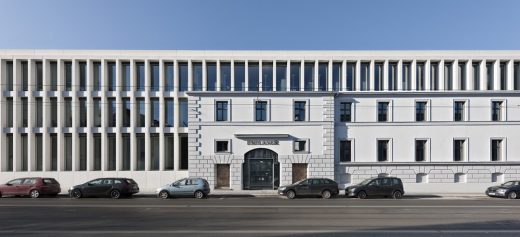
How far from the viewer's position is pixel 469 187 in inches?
1049

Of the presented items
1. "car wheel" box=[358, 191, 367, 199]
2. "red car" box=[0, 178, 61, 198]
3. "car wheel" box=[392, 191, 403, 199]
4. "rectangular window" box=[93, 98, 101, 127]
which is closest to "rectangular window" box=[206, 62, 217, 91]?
"rectangular window" box=[93, 98, 101, 127]

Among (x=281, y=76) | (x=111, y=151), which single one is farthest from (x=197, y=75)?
(x=111, y=151)

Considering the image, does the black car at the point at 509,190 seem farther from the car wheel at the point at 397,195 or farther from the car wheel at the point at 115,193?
the car wheel at the point at 115,193

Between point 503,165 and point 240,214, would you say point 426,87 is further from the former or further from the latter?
point 240,214

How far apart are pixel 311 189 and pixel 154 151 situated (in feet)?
48.4

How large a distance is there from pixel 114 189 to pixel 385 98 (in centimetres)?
2107

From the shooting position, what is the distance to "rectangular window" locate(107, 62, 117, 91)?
29.5 m

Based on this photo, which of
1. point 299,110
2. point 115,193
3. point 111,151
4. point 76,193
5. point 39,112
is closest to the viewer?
point 76,193

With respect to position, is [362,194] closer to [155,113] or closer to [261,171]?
[261,171]

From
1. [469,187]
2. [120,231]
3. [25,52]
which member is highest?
[25,52]

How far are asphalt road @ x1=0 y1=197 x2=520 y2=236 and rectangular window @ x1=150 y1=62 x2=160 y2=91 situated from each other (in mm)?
14271

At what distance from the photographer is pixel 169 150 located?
98.3 ft

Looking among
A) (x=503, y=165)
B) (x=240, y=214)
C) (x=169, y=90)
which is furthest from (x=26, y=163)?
(x=503, y=165)

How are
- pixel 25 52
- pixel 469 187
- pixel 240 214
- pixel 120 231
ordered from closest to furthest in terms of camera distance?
1. pixel 120 231
2. pixel 240 214
3. pixel 469 187
4. pixel 25 52
